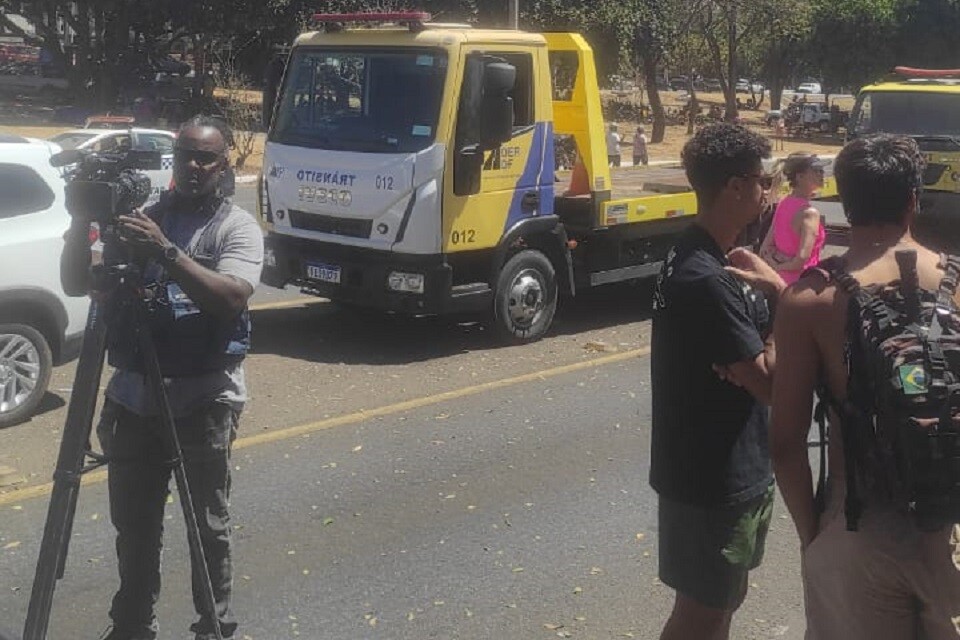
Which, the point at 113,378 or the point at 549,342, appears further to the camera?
the point at 549,342

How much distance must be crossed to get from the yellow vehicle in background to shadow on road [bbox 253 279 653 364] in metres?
5.10

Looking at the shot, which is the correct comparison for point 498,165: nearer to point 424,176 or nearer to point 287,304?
point 424,176

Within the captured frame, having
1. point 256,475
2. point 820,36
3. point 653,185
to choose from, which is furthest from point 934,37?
point 256,475

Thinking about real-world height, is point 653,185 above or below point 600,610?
above

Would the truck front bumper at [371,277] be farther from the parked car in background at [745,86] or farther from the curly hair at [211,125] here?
the parked car in background at [745,86]

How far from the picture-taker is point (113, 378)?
3.86 m

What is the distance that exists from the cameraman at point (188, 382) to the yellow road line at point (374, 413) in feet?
6.98

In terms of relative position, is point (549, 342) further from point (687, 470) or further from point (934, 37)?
point (934, 37)

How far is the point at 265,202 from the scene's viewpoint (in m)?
9.73

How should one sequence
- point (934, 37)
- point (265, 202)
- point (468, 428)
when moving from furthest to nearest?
point (934, 37) < point (265, 202) < point (468, 428)

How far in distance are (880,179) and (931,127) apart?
13434mm

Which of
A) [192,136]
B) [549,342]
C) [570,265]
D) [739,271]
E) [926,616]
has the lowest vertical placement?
[549,342]

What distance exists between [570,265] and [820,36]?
48.9 meters

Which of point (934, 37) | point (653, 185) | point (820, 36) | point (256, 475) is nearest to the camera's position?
point (256, 475)
